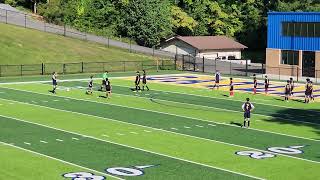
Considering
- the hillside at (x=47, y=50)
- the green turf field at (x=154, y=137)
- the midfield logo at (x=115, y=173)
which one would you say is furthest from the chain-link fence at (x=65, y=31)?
the midfield logo at (x=115, y=173)

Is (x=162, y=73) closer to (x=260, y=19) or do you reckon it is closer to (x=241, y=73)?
(x=241, y=73)

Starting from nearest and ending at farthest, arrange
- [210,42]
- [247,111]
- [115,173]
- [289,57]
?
[115,173], [247,111], [289,57], [210,42]

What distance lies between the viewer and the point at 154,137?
89.4 feet

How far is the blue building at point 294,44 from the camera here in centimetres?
5862

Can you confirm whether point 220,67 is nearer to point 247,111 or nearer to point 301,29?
point 301,29

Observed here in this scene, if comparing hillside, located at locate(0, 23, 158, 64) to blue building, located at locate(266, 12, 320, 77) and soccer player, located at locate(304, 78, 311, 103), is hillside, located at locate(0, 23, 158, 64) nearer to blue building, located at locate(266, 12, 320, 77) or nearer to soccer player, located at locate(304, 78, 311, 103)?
blue building, located at locate(266, 12, 320, 77)

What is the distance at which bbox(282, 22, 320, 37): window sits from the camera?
58469mm

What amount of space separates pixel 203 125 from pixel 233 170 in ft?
31.2

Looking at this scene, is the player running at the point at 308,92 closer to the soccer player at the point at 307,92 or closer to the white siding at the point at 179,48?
the soccer player at the point at 307,92

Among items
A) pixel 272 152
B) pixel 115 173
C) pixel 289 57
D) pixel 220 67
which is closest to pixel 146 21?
pixel 220 67

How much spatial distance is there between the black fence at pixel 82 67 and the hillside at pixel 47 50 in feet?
5.77

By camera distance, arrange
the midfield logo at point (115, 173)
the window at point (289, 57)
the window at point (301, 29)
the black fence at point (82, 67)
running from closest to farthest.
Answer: the midfield logo at point (115, 173), the window at point (301, 29), the window at point (289, 57), the black fence at point (82, 67)

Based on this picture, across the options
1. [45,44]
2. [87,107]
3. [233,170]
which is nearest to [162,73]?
[45,44]

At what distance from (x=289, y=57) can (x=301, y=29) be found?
2.99 metres
